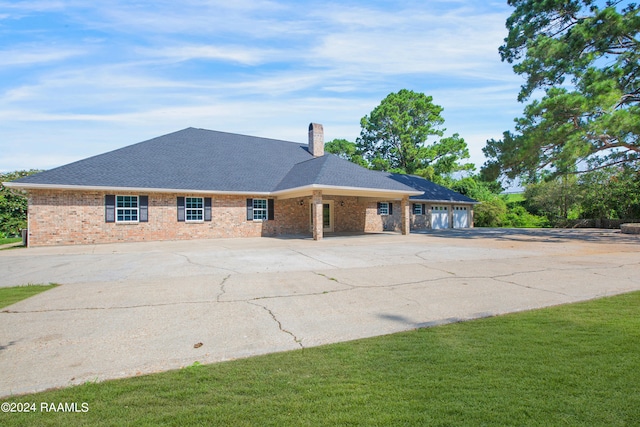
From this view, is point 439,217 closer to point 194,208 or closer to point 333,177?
point 333,177

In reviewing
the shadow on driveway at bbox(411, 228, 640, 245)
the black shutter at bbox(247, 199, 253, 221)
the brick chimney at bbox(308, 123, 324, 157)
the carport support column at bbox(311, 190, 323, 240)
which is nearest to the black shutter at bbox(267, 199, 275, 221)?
the black shutter at bbox(247, 199, 253, 221)

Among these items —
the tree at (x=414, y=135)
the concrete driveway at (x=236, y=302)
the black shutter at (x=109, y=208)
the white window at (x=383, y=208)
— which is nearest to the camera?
the concrete driveway at (x=236, y=302)

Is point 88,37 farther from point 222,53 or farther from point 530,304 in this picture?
point 530,304

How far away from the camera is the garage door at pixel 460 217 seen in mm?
31453

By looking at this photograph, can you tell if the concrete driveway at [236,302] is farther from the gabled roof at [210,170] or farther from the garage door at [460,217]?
the garage door at [460,217]

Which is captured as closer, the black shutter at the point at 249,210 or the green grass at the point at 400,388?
the green grass at the point at 400,388

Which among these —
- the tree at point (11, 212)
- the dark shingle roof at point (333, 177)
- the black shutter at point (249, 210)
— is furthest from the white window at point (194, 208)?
the tree at point (11, 212)

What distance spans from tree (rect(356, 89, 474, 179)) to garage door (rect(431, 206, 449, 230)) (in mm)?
9804

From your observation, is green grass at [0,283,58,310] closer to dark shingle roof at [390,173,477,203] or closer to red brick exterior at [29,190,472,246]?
red brick exterior at [29,190,472,246]

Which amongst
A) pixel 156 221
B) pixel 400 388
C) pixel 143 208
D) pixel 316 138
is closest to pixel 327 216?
pixel 316 138

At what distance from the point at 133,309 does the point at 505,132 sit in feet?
65.9

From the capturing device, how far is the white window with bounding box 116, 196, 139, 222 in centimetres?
1750

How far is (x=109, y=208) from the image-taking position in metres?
17.2

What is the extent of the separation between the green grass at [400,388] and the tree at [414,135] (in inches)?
1479
